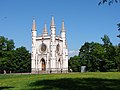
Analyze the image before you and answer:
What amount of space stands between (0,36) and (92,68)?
31.4 meters

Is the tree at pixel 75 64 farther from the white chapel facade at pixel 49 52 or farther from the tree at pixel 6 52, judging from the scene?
the tree at pixel 6 52

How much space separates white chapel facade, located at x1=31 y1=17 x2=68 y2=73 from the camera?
87750 mm

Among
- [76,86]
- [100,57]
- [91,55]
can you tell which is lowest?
[76,86]

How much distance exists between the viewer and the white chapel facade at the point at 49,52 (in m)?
87.8

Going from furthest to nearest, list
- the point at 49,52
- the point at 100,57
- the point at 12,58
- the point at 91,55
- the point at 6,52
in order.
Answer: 1. the point at 91,55
2. the point at 12,58
3. the point at 6,52
4. the point at 100,57
5. the point at 49,52

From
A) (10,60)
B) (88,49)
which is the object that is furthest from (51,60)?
(88,49)

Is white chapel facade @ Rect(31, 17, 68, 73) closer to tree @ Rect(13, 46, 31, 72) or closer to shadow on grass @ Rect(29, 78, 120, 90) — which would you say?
tree @ Rect(13, 46, 31, 72)

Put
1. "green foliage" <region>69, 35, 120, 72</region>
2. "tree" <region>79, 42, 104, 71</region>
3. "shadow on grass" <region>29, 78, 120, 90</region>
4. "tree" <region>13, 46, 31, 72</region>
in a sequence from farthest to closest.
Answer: "tree" <region>13, 46, 31, 72</region>, "tree" <region>79, 42, 104, 71</region>, "green foliage" <region>69, 35, 120, 72</region>, "shadow on grass" <region>29, 78, 120, 90</region>

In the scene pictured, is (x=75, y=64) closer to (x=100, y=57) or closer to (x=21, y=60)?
(x=100, y=57)

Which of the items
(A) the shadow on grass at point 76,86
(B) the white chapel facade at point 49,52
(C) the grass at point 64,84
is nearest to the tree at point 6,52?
(B) the white chapel facade at point 49,52

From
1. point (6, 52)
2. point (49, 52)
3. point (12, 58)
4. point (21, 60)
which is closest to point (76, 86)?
point (49, 52)

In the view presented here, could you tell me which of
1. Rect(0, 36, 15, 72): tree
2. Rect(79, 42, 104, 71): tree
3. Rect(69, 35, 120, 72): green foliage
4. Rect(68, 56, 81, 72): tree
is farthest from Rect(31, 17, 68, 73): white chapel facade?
Rect(68, 56, 81, 72): tree

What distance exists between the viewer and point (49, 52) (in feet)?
289

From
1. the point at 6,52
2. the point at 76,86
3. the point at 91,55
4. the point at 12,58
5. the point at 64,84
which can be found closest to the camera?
the point at 76,86
